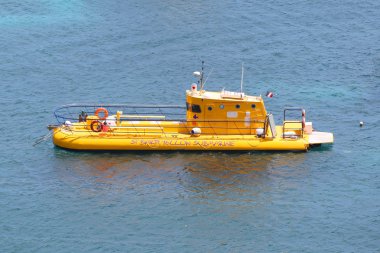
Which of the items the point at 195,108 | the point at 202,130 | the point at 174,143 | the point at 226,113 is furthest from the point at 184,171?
the point at 226,113

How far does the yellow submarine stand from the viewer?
79938mm

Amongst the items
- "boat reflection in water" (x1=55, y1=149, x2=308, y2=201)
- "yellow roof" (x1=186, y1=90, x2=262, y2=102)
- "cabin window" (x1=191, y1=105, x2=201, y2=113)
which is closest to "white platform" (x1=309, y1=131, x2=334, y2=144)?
"boat reflection in water" (x1=55, y1=149, x2=308, y2=201)

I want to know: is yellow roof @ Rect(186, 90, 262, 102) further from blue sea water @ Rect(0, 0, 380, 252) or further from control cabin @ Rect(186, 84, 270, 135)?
blue sea water @ Rect(0, 0, 380, 252)

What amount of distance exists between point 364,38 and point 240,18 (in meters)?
15.8

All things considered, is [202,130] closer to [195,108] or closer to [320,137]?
[195,108]

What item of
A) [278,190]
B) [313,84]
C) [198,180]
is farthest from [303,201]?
[313,84]

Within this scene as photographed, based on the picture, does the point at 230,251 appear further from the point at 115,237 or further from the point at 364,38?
the point at 364,38

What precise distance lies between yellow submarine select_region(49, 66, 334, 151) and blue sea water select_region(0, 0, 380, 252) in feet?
3.35

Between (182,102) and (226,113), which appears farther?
(182,102)

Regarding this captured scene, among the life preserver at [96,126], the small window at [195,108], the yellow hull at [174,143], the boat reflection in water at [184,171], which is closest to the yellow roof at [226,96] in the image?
the small window at [195,108]

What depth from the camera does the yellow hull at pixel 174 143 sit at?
79812mm

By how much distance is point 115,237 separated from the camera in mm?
66250

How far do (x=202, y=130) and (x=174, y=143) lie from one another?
3153 millimetres

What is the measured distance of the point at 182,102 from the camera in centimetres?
9231
